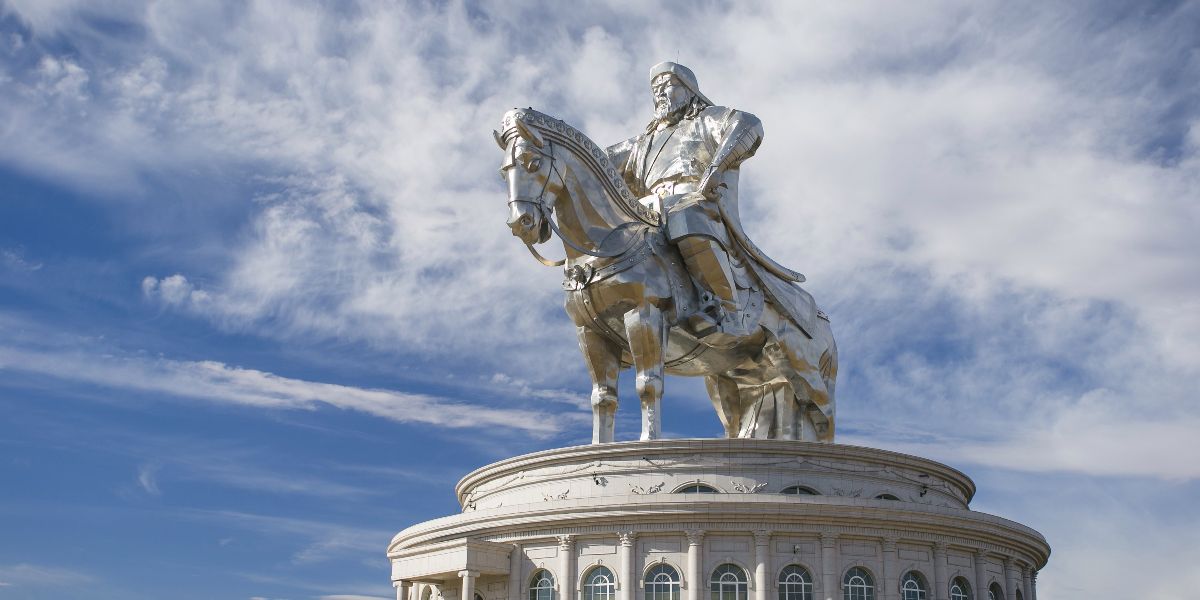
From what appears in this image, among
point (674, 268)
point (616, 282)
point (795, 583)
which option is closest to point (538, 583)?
point (795, 583)

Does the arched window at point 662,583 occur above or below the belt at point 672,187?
below

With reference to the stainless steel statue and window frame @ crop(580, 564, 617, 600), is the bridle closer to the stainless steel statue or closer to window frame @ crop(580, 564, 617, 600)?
the stainless steel statue

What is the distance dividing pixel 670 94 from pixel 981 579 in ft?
34.5

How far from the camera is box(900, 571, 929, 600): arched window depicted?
2006 cm

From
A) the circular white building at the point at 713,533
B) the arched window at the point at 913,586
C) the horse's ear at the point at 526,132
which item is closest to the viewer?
the circular white building at the point at 713,533

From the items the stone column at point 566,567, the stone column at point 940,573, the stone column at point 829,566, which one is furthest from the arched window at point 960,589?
the stone column at point 566,567

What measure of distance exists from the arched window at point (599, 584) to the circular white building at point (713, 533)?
0.07ft

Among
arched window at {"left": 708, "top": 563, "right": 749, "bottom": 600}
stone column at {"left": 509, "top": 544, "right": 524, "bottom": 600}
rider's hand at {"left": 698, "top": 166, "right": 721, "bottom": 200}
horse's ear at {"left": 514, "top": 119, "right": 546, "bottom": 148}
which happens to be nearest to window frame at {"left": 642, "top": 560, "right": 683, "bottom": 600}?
arched window at {"left": 708, "top": 563, "right": 749, "bottom": 600}

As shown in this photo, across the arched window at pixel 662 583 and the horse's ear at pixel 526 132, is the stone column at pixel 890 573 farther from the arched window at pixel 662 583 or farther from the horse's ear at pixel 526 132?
the horse's ear at pixel 526 132

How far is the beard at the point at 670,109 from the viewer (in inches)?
960

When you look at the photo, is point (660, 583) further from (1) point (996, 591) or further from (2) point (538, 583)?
(1) point (996, 591)

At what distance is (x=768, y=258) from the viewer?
78.1 ft

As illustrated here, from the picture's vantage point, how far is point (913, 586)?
2019cm

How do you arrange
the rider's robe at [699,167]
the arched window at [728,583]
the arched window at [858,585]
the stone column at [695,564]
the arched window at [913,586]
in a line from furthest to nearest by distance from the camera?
the rider's robe at [699,167], the arched window at [913,586], the arched window at [858,585], the arched window at [728,583], the stone column at [695,564]
